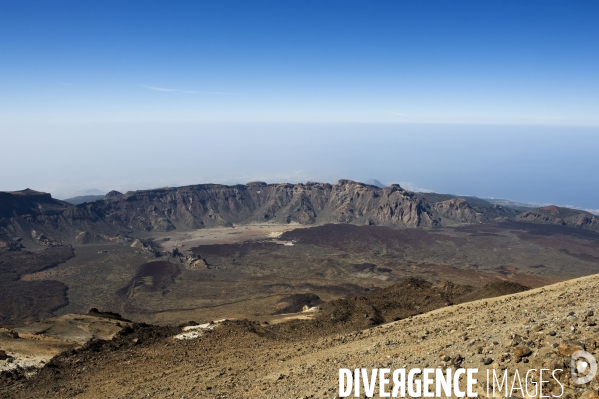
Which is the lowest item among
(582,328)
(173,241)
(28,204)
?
(173,241)

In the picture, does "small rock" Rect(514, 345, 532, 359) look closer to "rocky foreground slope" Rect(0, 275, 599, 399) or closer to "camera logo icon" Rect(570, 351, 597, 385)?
"rocky foreground slope" Rect(0, 275, 599, 399)

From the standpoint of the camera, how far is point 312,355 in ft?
56.4

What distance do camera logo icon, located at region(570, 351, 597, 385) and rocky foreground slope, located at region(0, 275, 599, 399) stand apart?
0.11 m

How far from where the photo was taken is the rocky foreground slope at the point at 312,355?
977 centimetres

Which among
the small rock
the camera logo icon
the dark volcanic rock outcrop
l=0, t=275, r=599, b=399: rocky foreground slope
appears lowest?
the dark volcanic rock outcrop

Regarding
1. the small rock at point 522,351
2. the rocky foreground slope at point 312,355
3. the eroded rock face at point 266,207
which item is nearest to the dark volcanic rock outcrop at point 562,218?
the eroded rock face at point 266,207

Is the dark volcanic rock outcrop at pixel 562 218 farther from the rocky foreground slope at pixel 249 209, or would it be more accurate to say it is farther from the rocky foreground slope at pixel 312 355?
the rocky foreground slope at pixel 312 355

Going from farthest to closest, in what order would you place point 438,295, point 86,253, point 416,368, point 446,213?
point 446,213 < point 86,253 < point 438,295 < point 416,368

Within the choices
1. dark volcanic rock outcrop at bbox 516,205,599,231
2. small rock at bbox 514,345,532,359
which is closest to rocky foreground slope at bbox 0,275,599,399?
small rock at bbox 514,345,532,359

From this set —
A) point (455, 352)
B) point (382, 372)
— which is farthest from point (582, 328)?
point (382, 372)

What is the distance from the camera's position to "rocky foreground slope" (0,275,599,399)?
9766 mm

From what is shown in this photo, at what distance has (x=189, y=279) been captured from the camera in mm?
88562

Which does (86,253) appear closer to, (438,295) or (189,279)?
(189,279)

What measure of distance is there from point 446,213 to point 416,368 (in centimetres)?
15659
